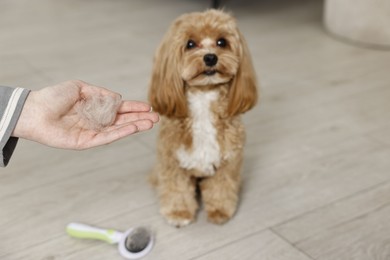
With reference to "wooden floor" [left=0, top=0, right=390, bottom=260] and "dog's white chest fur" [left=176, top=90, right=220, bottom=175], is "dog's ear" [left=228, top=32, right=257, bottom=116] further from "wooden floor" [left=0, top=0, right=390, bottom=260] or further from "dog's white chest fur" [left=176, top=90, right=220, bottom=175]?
"wooden floor" [left=0, top=0, right=390, bottom=260]

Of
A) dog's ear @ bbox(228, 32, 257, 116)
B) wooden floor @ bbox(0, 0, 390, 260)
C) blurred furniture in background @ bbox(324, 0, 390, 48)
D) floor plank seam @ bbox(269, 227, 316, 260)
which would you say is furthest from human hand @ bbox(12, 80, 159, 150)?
blurred furniture in background @ bbox(324, 0, 390, 48)

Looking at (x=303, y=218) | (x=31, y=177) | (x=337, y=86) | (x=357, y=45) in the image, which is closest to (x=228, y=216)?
(x=303, y=218)

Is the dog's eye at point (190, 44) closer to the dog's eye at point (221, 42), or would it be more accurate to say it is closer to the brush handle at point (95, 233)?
the dog's eye at point (221, 42)

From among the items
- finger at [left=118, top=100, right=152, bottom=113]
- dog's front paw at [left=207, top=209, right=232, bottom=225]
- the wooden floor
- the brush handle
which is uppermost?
finger at [left=118, top=100, right=152, bottom=113]

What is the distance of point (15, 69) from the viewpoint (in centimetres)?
251

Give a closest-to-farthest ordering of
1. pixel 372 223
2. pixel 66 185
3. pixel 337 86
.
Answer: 1. pixel 372 223
2. pixel 66 185
3. pixel 337 86

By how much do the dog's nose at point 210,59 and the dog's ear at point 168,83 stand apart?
7cm

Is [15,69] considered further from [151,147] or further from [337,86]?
[337,86]

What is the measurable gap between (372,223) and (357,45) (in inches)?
56.0

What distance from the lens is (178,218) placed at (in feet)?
5.00

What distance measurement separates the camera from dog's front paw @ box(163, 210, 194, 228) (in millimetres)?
1524

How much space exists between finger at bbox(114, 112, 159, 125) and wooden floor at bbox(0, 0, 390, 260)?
32 cm

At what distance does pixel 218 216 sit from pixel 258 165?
0.33 metres

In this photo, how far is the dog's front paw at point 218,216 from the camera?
1.53 m
